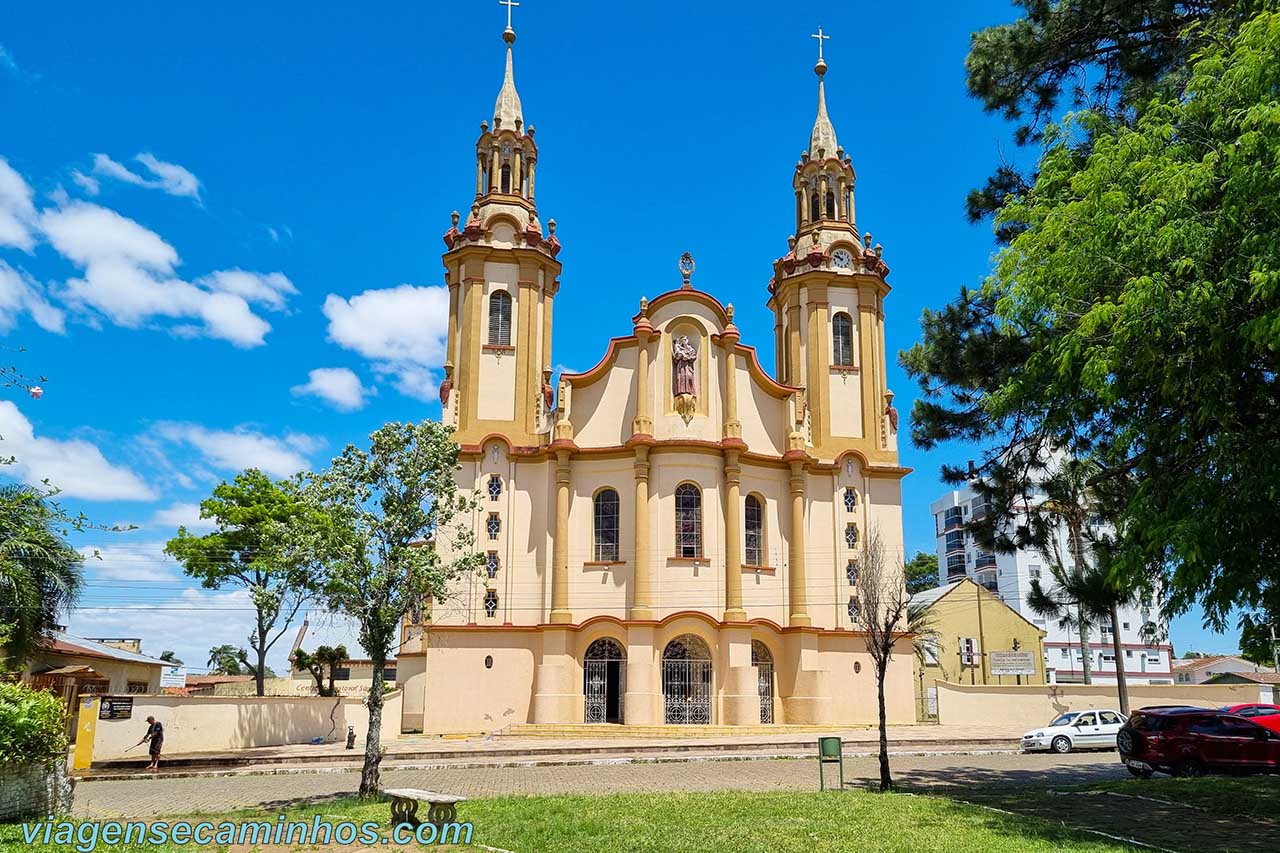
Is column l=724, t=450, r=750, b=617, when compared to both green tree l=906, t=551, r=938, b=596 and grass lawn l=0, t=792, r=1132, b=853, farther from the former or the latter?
green tree l=906, t=551, r=938, b=596

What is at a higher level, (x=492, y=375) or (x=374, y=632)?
(x=492, y=375)

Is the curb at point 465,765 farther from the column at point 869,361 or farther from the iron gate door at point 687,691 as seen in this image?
the column at point 869,361

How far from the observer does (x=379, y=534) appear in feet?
57.9

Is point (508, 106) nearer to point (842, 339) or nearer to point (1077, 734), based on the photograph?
point (842, 339)

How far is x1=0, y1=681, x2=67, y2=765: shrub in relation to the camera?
42.0 ft

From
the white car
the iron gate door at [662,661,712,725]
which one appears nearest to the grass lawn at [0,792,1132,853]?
the white car

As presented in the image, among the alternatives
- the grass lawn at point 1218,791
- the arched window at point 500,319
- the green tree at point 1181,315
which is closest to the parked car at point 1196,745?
the grass lawn at point 1218,791

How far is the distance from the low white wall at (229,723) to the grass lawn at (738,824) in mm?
11629

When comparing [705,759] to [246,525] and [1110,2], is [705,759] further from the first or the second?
[246,525]

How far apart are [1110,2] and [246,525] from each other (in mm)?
32380

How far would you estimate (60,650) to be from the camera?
32.0 m

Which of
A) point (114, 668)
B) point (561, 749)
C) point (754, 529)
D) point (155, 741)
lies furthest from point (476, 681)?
point (114, 668)

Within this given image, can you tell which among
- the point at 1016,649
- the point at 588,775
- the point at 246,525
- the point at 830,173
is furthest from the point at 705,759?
the point at 1016,649

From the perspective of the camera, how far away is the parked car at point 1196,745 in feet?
63.3
